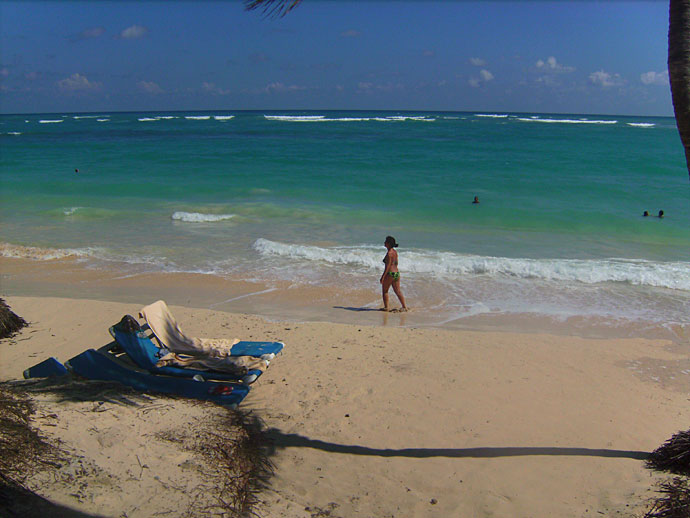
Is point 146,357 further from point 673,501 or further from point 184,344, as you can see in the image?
point 673,501

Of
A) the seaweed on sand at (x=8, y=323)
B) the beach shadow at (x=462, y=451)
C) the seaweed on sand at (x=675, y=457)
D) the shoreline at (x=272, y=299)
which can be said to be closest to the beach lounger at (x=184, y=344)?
the beach shadow at (x=462, y=451)

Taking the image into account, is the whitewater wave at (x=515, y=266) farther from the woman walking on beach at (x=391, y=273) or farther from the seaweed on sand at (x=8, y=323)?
the seaweed on sand at (x=8, y=323)

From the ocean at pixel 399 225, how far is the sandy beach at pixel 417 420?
1.79 metres

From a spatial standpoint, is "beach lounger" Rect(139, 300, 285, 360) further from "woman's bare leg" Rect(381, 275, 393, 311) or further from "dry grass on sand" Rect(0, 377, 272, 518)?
"woman's bare leg" Rect(381, 275, 393, 311)

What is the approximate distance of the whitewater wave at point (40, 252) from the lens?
12305 mm

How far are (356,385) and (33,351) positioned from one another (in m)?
4.07

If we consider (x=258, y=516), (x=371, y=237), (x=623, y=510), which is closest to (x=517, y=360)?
(x=623, y=510)

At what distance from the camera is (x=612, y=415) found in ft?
17.8

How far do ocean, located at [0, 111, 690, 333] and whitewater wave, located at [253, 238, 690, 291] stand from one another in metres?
0.05

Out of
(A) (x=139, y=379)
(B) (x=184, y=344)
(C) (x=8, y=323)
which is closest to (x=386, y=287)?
(B) (x=184, y=344)

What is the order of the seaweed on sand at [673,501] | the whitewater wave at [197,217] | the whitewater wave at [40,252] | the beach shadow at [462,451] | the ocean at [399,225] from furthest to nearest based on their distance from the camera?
the whitewater wave at [197,217] < the whitewater wave at [40,252] < the ocean at [399,225] < the beach shadow at [462,451] < the seaweed on sand at [673,501]

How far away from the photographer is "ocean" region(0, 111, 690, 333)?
1030cm

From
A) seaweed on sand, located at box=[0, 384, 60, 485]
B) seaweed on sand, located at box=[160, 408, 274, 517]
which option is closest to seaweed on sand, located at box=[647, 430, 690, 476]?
seaweed on sand, located at box=[160, 408, 274, 517]

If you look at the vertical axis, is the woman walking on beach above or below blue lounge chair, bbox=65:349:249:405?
above
